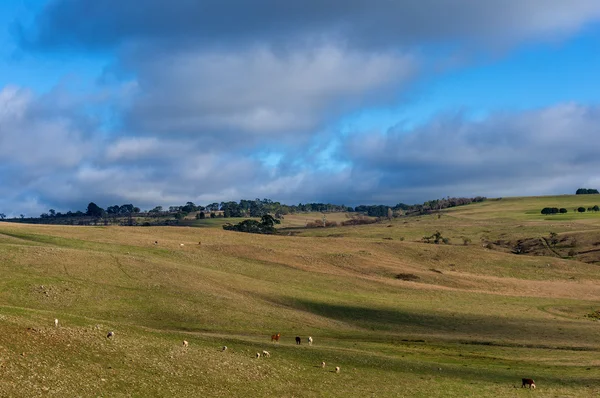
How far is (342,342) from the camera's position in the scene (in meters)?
56.7

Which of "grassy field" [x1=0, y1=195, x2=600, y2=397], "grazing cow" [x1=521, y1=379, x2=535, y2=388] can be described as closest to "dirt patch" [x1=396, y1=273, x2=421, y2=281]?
"grassy field" [x1=0, y1=195, x2=600, y2=397]

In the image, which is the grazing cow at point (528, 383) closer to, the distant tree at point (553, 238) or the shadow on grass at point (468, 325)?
the shadow on grass at point (468, 325)

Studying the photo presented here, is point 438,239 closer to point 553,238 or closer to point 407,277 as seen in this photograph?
point 553,238

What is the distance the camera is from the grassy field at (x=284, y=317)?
3703 cm

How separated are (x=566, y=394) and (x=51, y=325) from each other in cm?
3277

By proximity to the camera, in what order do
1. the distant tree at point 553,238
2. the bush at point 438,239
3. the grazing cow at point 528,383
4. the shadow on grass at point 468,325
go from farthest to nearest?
1. the bush at point 438,239
2. the distant tree at point 553,238
3. the shadow on grass at point 468,325
4. the grazing cow at point 528,383

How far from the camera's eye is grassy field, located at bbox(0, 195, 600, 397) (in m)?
37.0

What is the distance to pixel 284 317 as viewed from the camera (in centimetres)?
6612

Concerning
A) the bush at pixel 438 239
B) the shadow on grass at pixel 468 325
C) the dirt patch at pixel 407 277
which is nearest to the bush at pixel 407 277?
the dirt patch at pixel 407 277

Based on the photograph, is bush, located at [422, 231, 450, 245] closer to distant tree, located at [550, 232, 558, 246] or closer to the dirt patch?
distant tree, located at [550, 232, 558, 246]

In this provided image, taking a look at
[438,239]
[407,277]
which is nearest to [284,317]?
[407,277]

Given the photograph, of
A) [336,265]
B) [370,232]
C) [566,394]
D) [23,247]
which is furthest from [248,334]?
[370,232]

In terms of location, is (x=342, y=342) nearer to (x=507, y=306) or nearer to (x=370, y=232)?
(x=507, y=306)

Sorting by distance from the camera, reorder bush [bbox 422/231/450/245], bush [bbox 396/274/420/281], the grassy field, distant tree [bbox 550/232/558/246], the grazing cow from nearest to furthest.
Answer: the grassy field → the grazing cow → bush [bbox 396/274/420/281] → distant tree [bbox 550/232/558/246] → bush [bbox 422/231/450/245]
